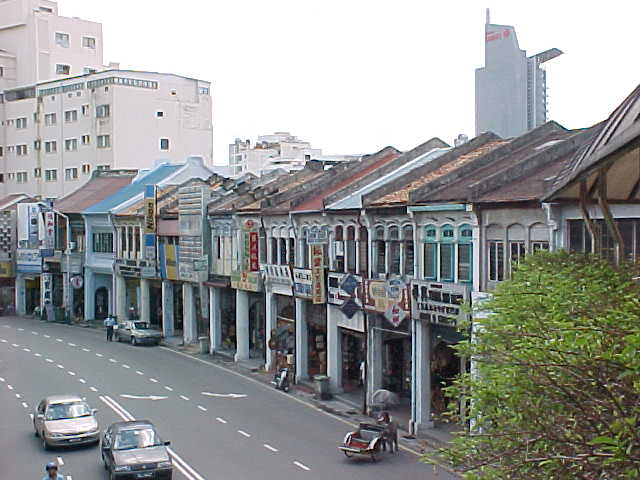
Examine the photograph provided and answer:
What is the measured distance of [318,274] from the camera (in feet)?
104

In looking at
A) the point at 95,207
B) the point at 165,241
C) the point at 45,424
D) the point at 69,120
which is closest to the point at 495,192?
the point at 45,424

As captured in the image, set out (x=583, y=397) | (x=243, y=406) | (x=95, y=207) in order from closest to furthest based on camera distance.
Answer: (x=583, y=397)
(x=243, y=406)
(x=95, y=207)

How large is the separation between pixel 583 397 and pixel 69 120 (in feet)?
223

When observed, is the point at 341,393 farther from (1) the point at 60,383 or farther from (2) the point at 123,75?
(2) the point at 123,75

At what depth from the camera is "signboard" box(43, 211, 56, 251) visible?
56547 millimetres

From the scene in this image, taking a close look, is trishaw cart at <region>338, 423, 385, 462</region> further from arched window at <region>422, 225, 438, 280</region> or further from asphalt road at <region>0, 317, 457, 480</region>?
arched window at <region>422, 225, 438, 280</region>

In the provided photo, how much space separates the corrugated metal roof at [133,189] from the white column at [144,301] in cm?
565

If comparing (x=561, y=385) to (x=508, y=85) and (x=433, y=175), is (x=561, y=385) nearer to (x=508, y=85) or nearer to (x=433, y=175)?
(x=433, y=175)

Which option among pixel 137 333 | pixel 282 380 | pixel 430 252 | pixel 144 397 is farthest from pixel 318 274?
pixel 137 333

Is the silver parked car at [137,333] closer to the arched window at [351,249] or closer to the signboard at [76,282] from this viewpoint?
the signboard at [76,282]

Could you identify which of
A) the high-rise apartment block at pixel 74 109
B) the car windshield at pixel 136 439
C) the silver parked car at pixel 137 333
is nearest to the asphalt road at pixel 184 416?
the silver parked car at pixel 137 333

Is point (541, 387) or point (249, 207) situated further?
point (249, 207)

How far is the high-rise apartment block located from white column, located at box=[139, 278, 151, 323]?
20688 millimetres

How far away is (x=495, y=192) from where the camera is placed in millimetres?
22984
